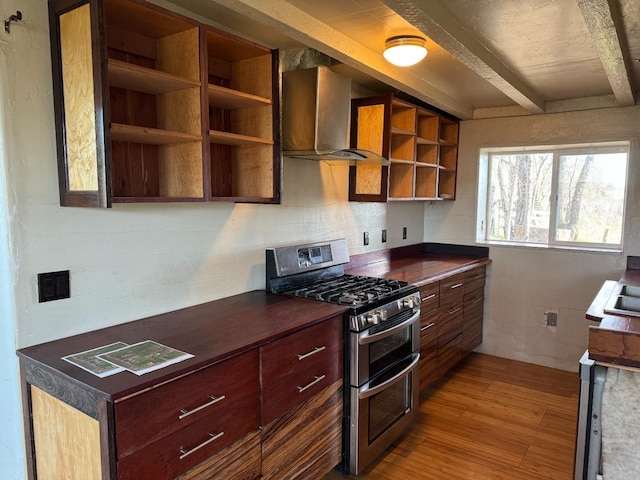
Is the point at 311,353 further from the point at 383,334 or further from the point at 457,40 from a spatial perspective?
the point at 457,40

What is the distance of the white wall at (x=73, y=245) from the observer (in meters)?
1.54

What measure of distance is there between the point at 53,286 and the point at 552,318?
3715 millimetres

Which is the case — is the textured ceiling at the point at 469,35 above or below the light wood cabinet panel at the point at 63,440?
above

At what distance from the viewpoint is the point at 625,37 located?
215cm

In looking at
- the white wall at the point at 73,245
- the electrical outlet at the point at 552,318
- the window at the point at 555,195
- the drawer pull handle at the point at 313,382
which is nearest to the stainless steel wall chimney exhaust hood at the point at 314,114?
the white wall at the point at 73,245

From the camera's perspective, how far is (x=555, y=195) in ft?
12.4

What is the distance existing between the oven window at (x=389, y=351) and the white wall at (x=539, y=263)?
70.6 inches

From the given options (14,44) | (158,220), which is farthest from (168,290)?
(14,44)

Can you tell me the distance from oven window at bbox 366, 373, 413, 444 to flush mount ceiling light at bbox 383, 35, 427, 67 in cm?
175

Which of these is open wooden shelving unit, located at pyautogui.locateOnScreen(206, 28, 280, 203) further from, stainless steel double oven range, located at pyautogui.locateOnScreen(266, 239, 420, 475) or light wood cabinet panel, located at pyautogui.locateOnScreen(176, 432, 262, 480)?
light wood cabinet panel, located at pyautogui.locateOnScreen(176, 432, 262, 480)

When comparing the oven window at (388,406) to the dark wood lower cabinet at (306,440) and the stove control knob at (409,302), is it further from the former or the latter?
the stove control knob at (409,302)

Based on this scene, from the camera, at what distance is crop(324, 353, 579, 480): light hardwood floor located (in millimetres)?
2371

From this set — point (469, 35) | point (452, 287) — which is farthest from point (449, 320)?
point (469, 35)

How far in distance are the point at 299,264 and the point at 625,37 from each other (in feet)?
6.67
